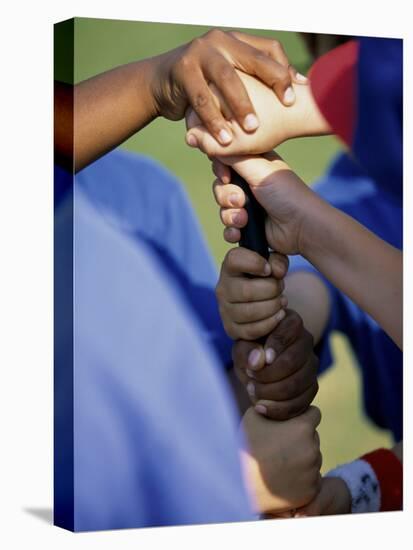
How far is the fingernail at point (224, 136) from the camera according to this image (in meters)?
4.20

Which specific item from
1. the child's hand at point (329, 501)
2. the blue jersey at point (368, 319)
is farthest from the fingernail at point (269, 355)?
the child's hand at point (329, 501)

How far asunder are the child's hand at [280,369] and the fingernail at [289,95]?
28.7 inches

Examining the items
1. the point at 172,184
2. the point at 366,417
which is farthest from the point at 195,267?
the point at 366,417

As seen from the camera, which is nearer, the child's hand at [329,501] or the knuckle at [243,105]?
the knuckle at [243,105]

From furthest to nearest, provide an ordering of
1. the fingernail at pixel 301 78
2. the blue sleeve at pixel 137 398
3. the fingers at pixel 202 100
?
the fingernail at pixel 301 78 → the fingers at pixel 202 100 → the blue sleeve at pixel 137 398

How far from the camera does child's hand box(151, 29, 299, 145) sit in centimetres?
416

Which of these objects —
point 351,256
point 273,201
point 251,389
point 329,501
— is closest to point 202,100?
point 273,201

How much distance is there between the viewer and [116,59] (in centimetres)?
412

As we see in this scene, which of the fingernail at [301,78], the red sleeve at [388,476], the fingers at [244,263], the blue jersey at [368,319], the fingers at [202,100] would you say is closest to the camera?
the fingers at [202,100]

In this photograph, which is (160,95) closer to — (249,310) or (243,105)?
(243,105)

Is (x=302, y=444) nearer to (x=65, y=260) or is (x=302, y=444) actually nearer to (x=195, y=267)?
(x=195, y=267)

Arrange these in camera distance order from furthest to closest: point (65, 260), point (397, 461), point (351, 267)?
point (397, 461), point (351, 267), point (65, 260)

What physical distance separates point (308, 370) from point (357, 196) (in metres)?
0.66

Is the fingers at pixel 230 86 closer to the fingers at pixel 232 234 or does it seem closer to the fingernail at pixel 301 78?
the fingernail at pixel 301 78
